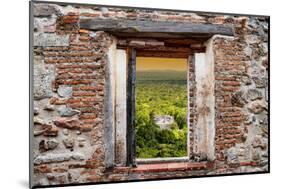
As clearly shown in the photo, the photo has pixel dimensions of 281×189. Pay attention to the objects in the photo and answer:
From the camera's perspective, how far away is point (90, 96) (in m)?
4.26

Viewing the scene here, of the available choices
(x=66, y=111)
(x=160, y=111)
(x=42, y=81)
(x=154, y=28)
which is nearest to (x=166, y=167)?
(x=160, y=111)

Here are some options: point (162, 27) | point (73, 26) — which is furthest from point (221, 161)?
point (73, 26)

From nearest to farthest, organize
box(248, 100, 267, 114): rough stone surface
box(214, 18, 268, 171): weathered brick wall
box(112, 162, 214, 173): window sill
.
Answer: box(112, 162, 214, 173): window sill < box(214, 18, 268, 171): weathered brick wall < box(248, 100, 267, 114): rough stone surface

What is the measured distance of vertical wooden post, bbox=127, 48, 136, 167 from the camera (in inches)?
175

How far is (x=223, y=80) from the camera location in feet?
15.3

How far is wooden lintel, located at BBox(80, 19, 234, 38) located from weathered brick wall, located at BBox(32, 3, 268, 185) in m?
0.04

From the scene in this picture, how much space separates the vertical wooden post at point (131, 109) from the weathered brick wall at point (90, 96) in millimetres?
141

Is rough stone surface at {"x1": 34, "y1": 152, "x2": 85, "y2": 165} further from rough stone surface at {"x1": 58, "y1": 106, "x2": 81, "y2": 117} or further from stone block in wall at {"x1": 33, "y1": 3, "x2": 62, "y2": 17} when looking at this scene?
stone block in wall at {"x1": 33, "y1": 3, "x2": 62, "y2": 17}

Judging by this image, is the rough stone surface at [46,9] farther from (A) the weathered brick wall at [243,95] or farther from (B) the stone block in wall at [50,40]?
(A) the weathered brick wall at [243,95]

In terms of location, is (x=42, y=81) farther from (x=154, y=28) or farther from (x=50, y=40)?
(x=154, y=28)

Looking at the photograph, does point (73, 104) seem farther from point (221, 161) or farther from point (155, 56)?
point (221, 161)

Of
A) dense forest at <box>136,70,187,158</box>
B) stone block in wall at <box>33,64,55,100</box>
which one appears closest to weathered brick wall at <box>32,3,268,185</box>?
stone block in wall at <box>33,64,55,100</box>

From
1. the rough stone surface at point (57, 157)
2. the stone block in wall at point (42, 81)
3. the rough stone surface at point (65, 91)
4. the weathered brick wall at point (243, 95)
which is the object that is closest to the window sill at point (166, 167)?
the weathered brick wall at point (243, 95)

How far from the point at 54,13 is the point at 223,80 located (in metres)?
1.64
